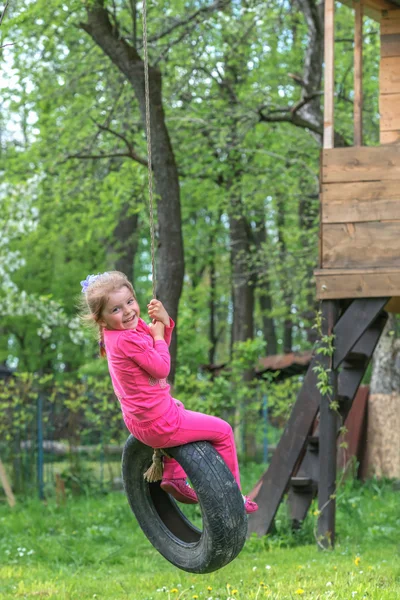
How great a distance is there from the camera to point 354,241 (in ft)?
28.5

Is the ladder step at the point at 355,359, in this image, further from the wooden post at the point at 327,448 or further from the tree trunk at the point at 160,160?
the tree trunk at the point at 160,160

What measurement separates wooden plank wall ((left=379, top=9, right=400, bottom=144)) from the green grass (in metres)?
4.19

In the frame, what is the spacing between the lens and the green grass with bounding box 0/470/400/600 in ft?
21.3

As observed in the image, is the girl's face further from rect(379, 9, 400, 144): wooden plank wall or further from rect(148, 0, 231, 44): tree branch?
rect(148, 0, 231, 44): tree branch

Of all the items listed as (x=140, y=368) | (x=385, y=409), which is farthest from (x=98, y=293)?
(x=385, y=409)

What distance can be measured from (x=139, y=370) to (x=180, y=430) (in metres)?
0.38

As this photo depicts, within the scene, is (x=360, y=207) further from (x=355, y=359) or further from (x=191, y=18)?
A: (x=191, y=18)

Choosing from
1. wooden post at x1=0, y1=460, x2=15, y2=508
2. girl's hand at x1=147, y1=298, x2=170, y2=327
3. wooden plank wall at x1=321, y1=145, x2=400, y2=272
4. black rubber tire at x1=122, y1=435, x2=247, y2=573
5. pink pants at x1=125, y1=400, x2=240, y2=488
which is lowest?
wooden post at x1=0, y1=460, x2=15, y2=508

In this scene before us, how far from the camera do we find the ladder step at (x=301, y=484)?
936 cm

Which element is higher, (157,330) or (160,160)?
(160,160)

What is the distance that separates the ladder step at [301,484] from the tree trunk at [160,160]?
8.86 ft

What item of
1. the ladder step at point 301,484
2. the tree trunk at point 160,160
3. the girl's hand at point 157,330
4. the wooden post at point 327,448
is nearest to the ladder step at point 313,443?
the ladder step at point 301,484

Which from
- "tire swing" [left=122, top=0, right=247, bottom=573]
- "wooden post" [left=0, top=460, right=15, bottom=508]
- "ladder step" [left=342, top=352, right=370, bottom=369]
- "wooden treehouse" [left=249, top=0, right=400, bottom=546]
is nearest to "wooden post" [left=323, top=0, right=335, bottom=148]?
"wooden treehouse" [left=249, top=0, right=400, bottom=546]

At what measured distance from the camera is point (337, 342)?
28.8 ft
